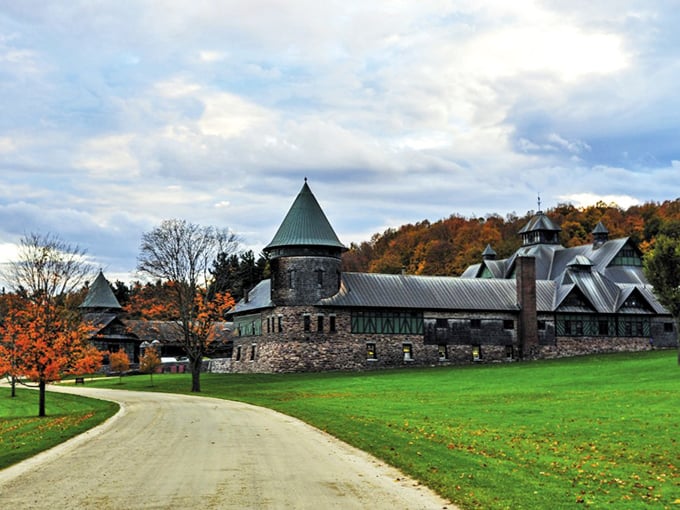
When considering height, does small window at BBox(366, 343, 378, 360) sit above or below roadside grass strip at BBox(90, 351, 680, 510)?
above

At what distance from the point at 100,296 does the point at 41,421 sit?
224ft

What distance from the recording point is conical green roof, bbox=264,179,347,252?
212 feet

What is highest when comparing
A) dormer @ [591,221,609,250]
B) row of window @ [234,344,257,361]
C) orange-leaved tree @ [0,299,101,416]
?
dormer @ [591,221,609,250]

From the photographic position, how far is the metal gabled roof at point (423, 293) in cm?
6662

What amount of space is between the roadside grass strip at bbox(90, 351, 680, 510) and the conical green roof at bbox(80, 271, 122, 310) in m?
47.2

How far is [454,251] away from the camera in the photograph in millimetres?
115438

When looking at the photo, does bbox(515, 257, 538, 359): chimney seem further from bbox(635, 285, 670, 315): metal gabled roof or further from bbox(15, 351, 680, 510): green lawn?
bbox(15, 351, 680, 510): green lawn

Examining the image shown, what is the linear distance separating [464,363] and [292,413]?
131 feet

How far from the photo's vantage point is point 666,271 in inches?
1918

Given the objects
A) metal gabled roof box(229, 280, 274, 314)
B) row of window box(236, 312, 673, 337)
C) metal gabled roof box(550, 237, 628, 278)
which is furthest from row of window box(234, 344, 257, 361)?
metal gabled roof box(550, 237, 628, 278)

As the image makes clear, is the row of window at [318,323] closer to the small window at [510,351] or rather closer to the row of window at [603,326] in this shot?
the small window at [510,351]

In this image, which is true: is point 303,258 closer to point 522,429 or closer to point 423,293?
point 423,293

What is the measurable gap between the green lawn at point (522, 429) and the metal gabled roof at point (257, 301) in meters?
17.8

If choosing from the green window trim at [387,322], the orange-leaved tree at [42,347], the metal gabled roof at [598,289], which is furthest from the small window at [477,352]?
the orange-leaved tree at [42,347]
